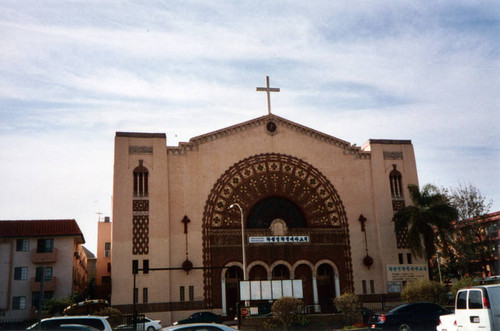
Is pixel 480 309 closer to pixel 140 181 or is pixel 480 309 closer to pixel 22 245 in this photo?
pixel 140 181

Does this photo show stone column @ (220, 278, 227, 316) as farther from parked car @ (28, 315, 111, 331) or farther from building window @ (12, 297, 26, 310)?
parked car @ (28, 315, 111, 331)

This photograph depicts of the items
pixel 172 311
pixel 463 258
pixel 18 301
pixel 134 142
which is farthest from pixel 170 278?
pixel 463 258

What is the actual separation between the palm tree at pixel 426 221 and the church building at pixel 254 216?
7.60 ft

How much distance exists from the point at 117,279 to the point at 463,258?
37069 millimetres

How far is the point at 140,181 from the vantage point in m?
43.2

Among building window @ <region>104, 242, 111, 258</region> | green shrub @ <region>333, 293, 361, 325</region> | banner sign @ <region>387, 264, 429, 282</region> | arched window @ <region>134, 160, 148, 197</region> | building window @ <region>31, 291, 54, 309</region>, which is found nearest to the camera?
green shrub @ <region>333, 293, 361, 325</region>

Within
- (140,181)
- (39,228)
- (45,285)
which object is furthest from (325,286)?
(39,228)

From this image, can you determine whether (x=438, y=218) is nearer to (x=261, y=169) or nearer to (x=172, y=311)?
(x=261, y=169)

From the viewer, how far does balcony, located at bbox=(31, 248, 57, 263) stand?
46.8 meters

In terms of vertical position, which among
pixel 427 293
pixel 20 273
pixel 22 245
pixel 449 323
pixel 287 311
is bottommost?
pixel 449 323

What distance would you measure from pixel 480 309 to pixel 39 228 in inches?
1656

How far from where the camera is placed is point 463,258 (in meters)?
54.3

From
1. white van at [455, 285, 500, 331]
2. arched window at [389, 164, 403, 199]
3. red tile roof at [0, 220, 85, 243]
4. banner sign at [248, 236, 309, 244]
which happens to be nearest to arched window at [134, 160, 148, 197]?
red tile roof at [0, 220, 85, 243]

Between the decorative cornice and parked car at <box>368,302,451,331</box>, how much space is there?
24.1 metres
